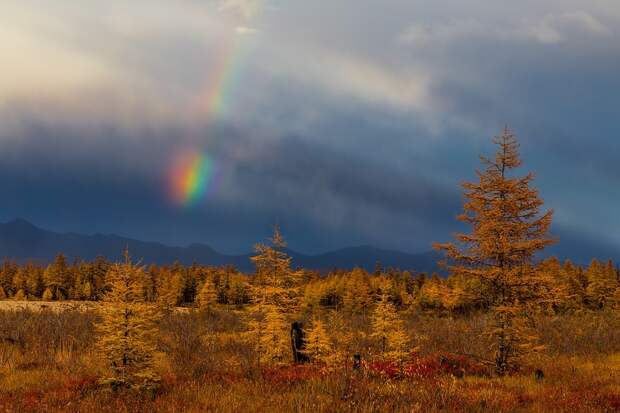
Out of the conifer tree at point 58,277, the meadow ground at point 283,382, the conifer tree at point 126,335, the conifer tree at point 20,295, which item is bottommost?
the meadow ground at point 283,382

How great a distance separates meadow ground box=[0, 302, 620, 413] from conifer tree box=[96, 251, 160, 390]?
1.42 ft

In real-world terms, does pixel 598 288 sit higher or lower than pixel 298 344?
higher

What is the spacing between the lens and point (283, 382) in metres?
10.7

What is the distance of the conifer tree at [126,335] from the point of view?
9.41m

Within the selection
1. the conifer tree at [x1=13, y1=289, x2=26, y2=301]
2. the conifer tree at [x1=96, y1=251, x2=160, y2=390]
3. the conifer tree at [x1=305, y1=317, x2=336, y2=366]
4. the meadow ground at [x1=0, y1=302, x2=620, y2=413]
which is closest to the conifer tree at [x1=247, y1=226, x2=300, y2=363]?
the conifer tree at [x1=305, y1=317, x2=336, y2=366]

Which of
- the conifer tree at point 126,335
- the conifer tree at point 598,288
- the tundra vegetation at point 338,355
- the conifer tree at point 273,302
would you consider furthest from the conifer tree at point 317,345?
the conifer tree at point 598,288

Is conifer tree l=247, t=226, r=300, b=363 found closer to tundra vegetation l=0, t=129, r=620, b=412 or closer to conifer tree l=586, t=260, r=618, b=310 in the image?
tundra vegetation l=0, t=129, r=620, b=412

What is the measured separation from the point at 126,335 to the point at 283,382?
144 inches

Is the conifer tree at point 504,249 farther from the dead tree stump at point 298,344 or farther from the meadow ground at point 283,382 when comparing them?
the dead tree stump at point 298,344

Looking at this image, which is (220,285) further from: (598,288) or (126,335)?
(126,335)

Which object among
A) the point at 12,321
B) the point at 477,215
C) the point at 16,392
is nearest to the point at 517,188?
the point at 477,215

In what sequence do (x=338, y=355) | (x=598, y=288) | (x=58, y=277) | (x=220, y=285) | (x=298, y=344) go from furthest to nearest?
1. (x=58, y=277)
2. (x=220, y=285)
3. (x=598, y=288)
4. (x=298, y=344)
5. (x=338, y=355)

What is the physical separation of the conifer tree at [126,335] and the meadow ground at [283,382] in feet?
1.42

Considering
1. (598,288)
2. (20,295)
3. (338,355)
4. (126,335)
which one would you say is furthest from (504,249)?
(20,295)
